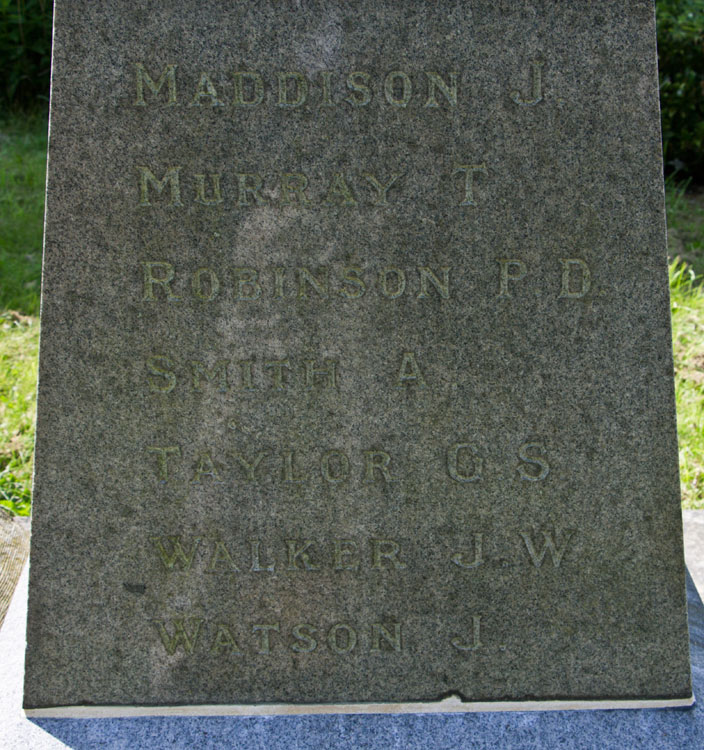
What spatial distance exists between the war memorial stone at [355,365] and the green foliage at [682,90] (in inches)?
149

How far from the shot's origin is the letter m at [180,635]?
6.47 feet

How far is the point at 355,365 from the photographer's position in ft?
6.28

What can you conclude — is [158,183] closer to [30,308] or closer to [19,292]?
[30,308]

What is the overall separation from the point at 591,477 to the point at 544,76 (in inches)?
36.5

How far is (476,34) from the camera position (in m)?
1.85

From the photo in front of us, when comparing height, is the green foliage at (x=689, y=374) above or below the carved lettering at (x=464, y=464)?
above

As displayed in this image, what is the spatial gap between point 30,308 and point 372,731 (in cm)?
315

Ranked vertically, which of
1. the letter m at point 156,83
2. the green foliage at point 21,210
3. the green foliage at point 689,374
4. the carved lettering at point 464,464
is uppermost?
the green foliage at point 21,210

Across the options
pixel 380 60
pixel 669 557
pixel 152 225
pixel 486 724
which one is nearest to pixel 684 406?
pixel 669 557

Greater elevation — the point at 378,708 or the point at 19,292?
the point at 19,292

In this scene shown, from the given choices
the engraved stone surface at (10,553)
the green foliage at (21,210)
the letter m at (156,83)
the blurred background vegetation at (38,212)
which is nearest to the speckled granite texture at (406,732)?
the engraved stone surface at (10,553)

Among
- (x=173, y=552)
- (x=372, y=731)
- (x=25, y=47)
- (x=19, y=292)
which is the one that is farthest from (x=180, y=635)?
(x=25, y=47)

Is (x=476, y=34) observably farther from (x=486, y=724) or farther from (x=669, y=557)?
(x=486, y=724)

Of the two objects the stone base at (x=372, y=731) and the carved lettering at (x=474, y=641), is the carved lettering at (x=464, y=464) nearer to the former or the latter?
the carved lettering at (x=474, y=641)
